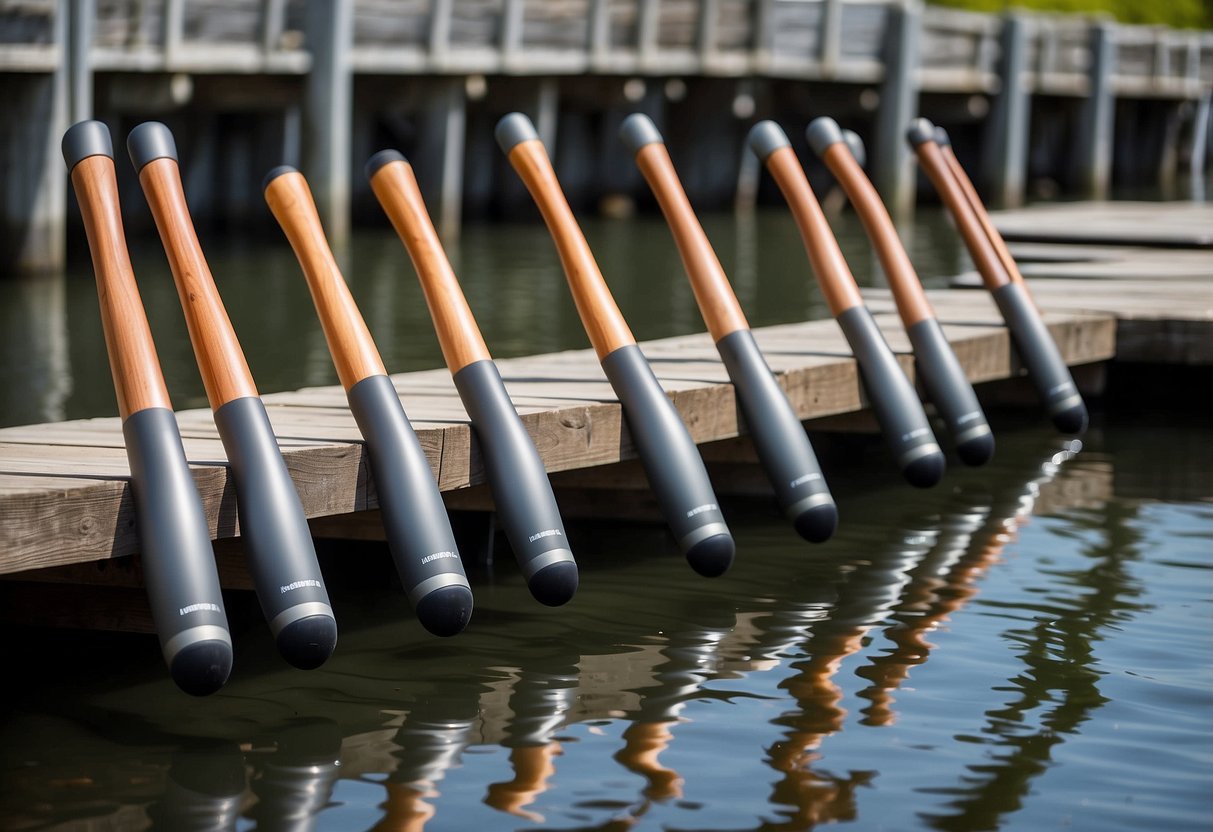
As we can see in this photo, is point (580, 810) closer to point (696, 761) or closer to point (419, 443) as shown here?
point (696, 761)

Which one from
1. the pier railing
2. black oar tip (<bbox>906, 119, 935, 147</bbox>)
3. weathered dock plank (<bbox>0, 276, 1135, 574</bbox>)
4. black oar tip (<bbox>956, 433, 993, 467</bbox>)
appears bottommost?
black oar tip (<bbox>956, 433, 993, 467</bbox>)

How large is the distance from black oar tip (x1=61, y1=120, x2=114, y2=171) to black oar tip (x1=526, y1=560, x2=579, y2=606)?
1.56 metres

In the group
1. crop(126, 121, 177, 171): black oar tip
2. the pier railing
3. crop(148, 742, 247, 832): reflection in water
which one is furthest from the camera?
the pier railing

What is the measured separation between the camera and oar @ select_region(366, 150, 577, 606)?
211 inches

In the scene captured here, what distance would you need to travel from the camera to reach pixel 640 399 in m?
6.05

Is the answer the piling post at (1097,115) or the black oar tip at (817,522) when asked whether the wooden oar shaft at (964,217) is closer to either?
the black oar tip at (817,522)

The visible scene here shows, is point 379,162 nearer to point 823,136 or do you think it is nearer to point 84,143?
point 84,143

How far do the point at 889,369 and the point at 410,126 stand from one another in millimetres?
14285

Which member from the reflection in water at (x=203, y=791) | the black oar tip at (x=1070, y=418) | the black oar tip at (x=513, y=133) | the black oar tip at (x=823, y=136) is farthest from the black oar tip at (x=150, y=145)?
the black oar tip at (x=1070, y=418)

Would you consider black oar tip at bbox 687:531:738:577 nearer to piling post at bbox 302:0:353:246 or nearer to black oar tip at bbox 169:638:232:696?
black oar tip at bbox 169:638:232:696

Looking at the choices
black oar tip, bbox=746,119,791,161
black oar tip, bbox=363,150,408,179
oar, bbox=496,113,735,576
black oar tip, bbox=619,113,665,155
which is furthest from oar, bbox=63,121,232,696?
black oar tip, bbox=746,119,791,161

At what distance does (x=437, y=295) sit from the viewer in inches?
228

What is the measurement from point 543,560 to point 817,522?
127cm

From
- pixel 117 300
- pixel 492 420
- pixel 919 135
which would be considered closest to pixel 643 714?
pixel 492 420
